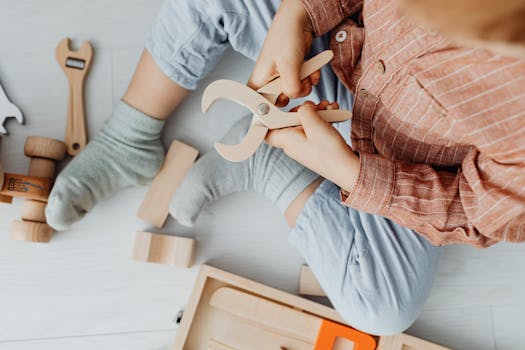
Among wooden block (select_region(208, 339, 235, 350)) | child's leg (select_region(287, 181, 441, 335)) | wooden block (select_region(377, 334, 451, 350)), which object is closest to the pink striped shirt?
child's leg (select_region(287, 181, 441, 335))

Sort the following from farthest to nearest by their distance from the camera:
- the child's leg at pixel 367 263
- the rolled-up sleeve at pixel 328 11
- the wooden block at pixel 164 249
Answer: the wooden block at pixel 164 249
the child's leg at pixel 367 263
the rolled-up sleeve at pixel 328 11

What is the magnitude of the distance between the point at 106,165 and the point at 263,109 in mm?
341

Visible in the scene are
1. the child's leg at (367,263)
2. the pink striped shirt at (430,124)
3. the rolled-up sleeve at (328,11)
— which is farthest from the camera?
the child's leg at (367,263)

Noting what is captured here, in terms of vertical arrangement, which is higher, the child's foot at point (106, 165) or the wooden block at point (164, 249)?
the child's foot at point (106, 165)

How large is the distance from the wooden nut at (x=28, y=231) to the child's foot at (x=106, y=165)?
Answer: 36mm

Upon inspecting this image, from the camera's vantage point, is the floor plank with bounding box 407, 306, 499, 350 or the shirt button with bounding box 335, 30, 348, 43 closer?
the shirt button with bounding box 335, 30, 348, 43

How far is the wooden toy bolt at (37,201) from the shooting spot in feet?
2.49

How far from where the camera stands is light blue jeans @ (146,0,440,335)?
645 millimetres

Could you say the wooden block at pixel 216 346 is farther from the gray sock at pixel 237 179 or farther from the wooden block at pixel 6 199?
the wooden block at pixel 6 199

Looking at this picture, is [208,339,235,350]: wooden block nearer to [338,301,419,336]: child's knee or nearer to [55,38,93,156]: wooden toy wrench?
[338,301,419,336]: child's knee

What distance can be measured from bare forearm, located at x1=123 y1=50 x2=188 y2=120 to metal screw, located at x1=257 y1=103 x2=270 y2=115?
0.80ft

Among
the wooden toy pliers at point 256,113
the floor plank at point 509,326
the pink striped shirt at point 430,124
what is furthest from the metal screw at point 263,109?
the floor plank at point 509,326

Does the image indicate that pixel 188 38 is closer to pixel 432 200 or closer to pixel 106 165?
pixel 106 165

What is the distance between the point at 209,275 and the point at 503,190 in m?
0.46
